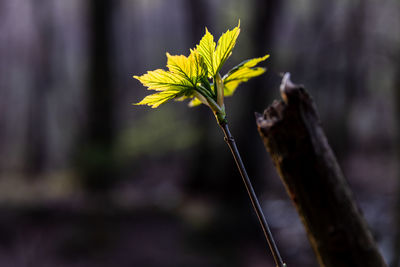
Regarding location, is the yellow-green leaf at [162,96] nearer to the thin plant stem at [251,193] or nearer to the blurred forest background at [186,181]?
the thin plant stem at [251,193]

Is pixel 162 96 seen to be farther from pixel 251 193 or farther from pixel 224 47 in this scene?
pixel 251 193

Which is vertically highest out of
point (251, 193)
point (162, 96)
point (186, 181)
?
point (186, 181)

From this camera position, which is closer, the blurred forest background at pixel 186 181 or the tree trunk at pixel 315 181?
the tree trunk at pixel 315 181

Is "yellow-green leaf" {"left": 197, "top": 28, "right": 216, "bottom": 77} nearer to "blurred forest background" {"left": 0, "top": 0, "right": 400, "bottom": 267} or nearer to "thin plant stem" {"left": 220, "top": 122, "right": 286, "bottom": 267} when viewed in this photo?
"thin plant stem" {"left": 220, "top": 122, "right": 286, "bottom": 267}

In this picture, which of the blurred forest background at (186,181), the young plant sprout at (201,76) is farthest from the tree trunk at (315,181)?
the blurred forest background at (186,181)

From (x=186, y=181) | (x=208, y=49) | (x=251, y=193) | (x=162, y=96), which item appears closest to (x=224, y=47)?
(x=208, y=49)

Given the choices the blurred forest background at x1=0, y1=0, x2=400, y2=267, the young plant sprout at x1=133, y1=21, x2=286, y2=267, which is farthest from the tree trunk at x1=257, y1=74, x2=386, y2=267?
the blurred forest background at x1=0, y1=0, x2=400, y2=267

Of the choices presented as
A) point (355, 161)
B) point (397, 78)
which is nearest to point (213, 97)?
point (397, 78)

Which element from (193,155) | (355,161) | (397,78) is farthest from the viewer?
(355,161)

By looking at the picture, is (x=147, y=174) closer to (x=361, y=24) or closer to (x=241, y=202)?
(x=241, y=202)
